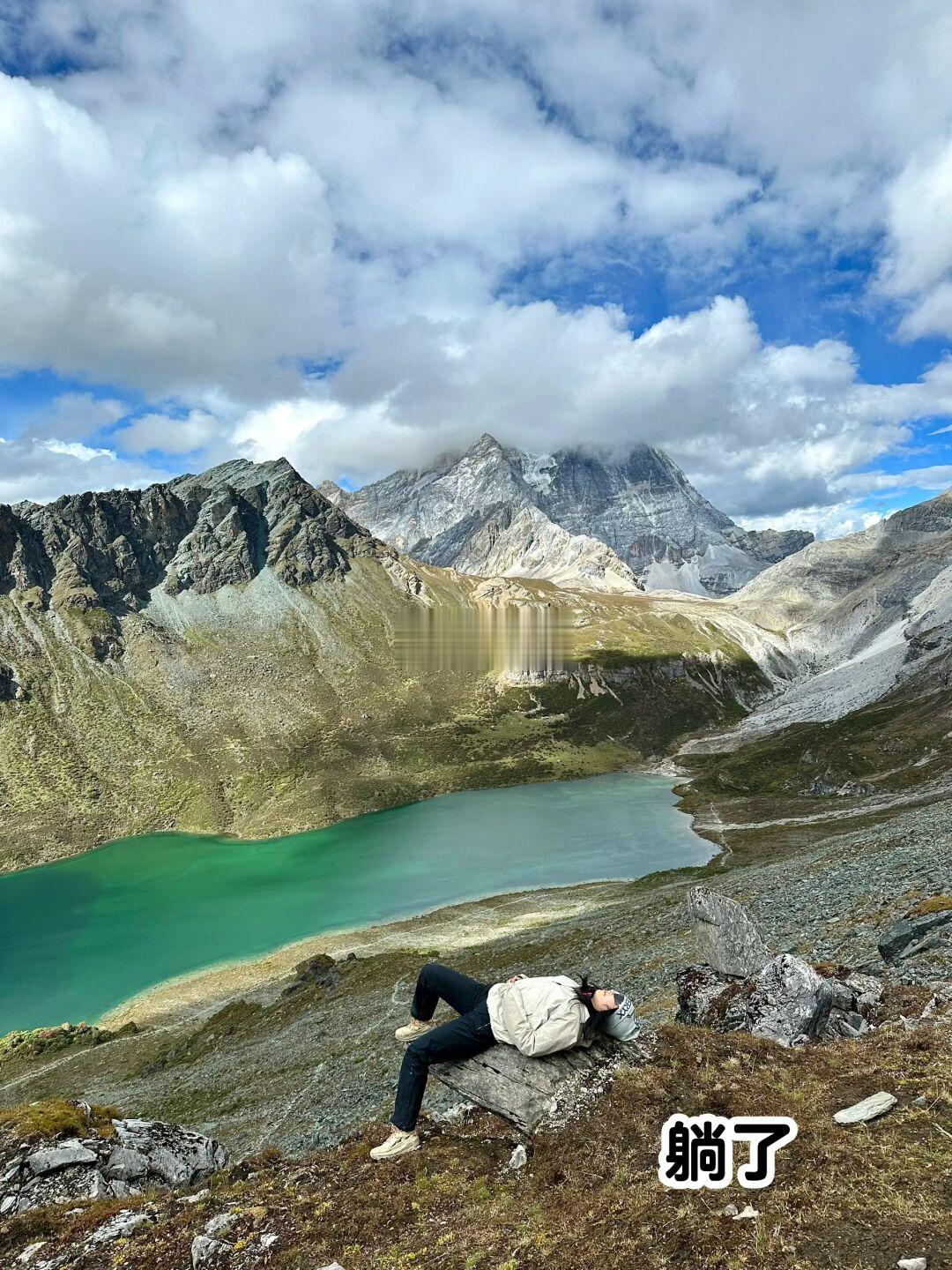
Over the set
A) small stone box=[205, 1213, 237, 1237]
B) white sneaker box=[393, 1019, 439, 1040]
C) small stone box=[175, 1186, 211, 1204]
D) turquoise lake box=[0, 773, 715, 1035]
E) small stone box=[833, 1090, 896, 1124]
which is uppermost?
small stone box=[833, 1090, 896, 1124]

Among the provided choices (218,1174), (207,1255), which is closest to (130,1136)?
(218,1174)

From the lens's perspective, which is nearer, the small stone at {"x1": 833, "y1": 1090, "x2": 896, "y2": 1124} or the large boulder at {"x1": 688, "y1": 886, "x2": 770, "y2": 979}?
the small stone at {"x1": 833, "y1": 1090, "x2": 896, "y2": 1124}

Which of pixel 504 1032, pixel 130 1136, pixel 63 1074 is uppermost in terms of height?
pixel 504 1032

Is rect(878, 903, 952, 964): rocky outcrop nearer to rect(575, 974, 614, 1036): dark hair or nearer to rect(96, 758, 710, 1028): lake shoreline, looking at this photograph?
rect(575, 974, 614, 1036): dark hair

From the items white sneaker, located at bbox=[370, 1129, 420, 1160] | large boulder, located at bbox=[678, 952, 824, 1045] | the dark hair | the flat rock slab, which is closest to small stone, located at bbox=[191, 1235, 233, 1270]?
white sneaker, located at bbox=[370, 1129, 420, 1160]

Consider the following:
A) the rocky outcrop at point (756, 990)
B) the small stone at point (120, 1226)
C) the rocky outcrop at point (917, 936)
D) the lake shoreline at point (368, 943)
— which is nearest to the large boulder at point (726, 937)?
the rocky outcrop at point (756, 990)

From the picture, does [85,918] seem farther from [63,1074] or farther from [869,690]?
[869,690]

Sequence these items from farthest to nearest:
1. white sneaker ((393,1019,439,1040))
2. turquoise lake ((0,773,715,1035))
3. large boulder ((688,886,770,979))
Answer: turquoise lake ((0,773,715,1035)) < large boulder ((688,886,770,979)) < white sneaker ((393,1019,439,1040))
